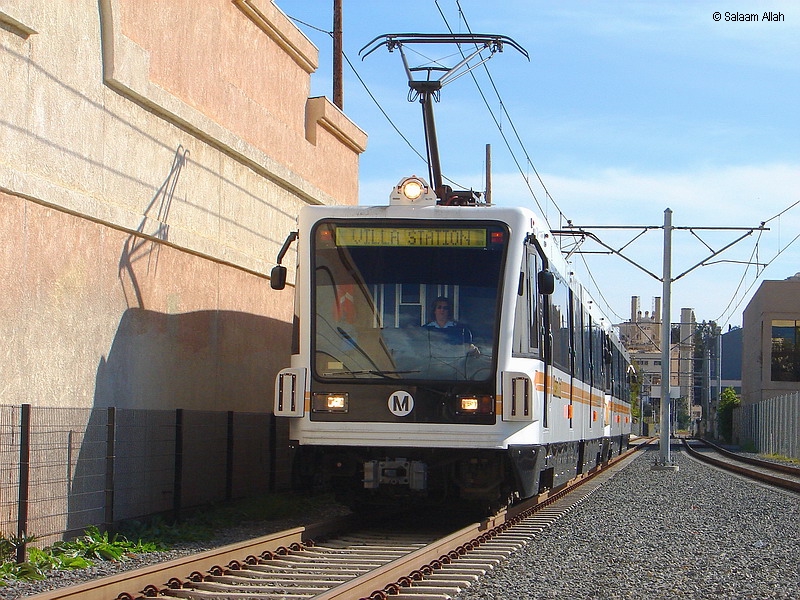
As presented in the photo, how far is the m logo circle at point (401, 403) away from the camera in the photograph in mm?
11602

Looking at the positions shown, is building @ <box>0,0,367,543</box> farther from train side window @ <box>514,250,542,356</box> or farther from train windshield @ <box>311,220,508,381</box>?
train side window @ <box>514,250,542,356</box>

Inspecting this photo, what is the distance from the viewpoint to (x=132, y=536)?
11.5m

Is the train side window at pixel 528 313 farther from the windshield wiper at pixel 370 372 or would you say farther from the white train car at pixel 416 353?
the windshield wiper at pixel 370 372

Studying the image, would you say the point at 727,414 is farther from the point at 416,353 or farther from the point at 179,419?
the point at 416,353

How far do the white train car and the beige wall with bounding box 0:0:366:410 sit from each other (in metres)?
1.89

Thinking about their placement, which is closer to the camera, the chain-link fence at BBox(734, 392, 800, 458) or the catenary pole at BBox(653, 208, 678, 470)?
the catenary pole at BBox(653, 208, 678, 470)

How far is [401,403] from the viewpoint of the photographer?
1161 cm

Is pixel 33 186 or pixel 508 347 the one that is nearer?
pixel 33 186

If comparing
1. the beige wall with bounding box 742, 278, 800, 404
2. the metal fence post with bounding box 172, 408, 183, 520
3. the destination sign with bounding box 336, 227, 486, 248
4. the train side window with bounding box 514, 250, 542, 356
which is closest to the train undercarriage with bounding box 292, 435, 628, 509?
the train side window with bounding box 514, 250, 542, 356

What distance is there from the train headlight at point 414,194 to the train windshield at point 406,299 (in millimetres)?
274

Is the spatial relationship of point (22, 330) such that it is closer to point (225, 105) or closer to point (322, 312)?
point (322, 312)

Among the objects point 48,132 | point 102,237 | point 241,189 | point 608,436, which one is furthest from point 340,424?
point 608,436

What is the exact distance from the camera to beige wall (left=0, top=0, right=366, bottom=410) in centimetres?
1054

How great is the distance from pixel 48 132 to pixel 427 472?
15.8 ft
